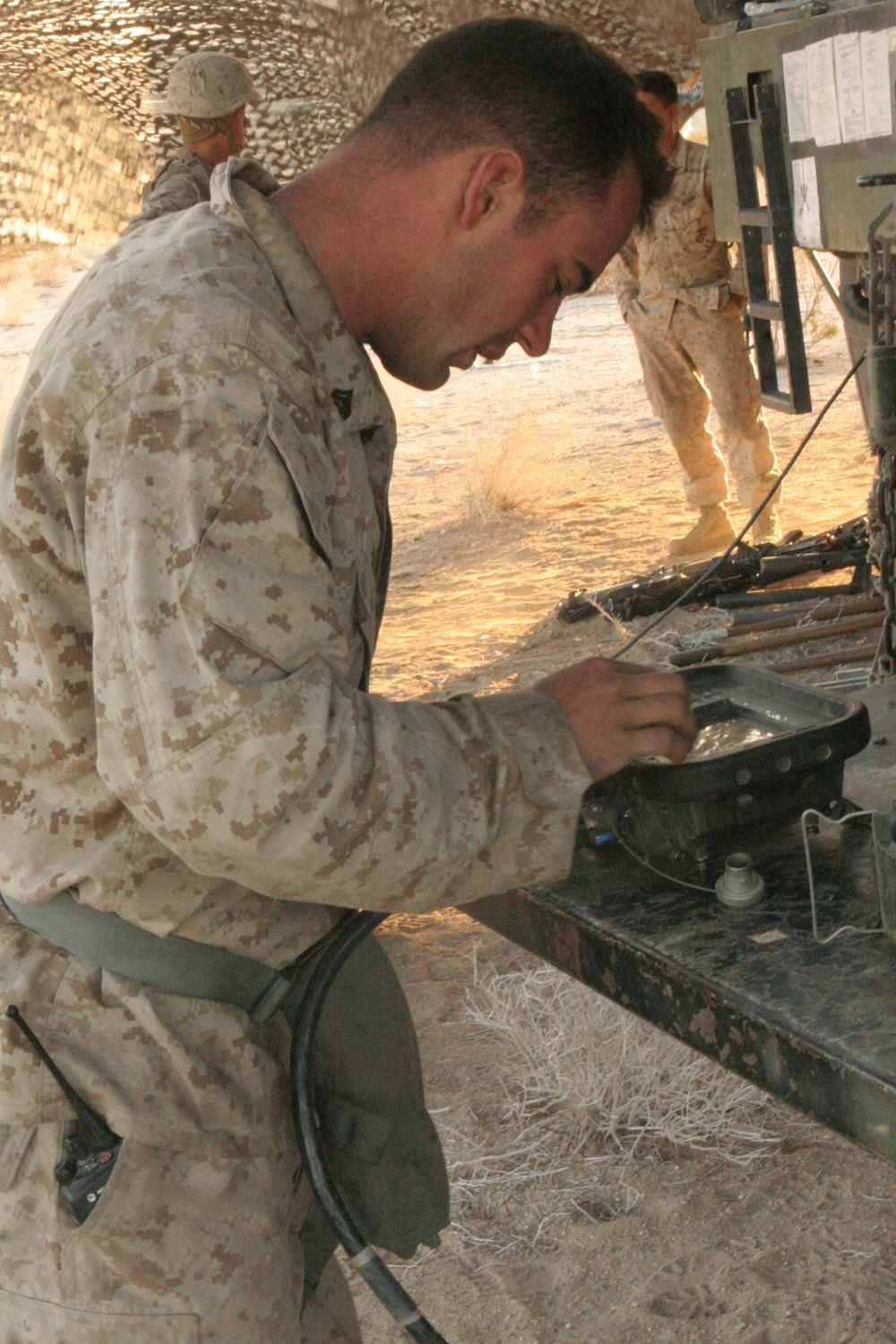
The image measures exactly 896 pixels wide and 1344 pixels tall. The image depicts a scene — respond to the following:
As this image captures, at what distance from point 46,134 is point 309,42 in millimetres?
5073

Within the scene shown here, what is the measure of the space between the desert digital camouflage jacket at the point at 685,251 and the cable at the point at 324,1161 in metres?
6.59

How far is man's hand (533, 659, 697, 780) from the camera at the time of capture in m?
1.61

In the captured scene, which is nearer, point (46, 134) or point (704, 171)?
point (704, 171)

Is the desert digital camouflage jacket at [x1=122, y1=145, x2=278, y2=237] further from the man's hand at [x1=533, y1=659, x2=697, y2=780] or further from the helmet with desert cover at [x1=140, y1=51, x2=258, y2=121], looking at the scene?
the man's hand at [x1=533, y1=659, x2=697, y2=780]

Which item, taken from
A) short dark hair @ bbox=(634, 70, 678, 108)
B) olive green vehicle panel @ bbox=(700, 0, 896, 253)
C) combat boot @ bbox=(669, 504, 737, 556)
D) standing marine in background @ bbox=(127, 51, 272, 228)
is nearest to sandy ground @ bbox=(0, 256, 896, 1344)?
combat boot @ bbox=(669, 504, 737, 556)

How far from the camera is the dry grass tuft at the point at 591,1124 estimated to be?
128 inches

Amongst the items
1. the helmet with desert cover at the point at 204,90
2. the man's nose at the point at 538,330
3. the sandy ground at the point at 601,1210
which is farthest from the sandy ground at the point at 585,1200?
the helmet with desert cover at the point at 204,90

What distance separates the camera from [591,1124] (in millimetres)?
3451

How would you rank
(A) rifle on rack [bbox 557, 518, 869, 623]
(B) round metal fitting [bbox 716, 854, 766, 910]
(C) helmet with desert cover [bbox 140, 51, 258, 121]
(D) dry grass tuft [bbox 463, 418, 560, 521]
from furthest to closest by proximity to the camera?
(D) dry grass tuft [bbox 463, 418, 560, 521]
(A) rifle on rack [bbox 557, 518, 869, 623]
(C) helmet with desert cover [bbox 140, 51, 258, 121]
(B) round metal fitting [bbox 716, 854, 766, 910]

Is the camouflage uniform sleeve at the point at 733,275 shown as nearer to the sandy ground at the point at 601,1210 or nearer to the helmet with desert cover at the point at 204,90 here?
the sandy ground at the point at 601,1210

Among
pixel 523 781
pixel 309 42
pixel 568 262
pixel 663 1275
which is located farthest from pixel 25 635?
pixel 309 42

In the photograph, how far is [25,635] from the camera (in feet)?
4.90

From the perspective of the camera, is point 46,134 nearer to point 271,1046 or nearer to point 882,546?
point 882,546

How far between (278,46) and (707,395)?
23.0 feet
